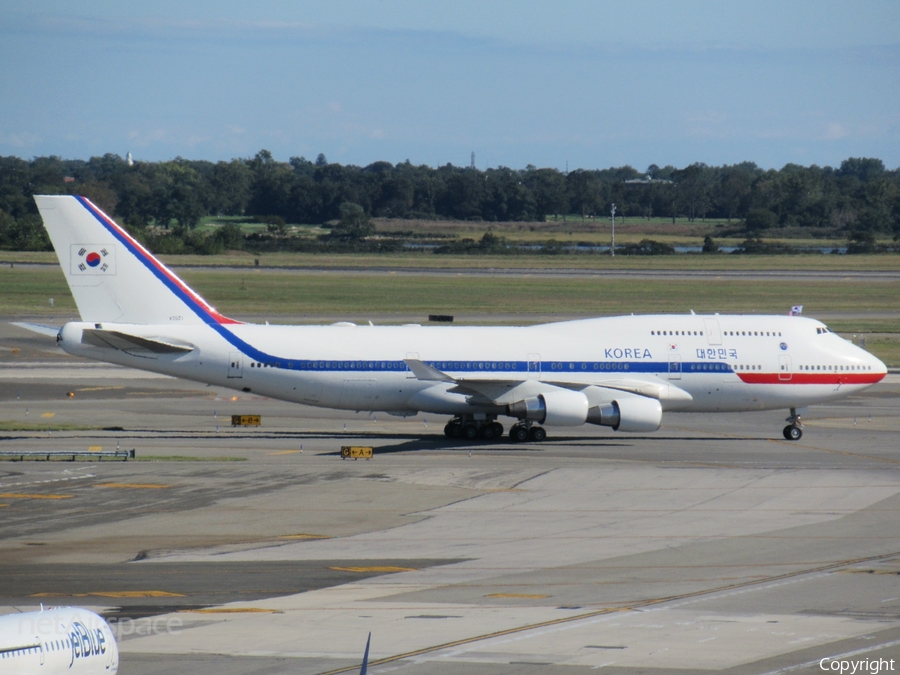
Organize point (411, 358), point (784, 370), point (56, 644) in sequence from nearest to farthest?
point (56, 644) < point (411, 358) < point (784, 370)

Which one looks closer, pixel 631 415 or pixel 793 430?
pixel 631 415

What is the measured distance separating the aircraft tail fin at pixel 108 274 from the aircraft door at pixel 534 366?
12.1m

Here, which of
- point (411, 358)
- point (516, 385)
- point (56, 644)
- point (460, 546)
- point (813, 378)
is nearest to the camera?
point (56, 644)

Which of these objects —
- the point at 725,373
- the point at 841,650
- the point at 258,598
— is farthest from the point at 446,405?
the point at 841,650

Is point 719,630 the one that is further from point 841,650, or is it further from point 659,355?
point 659,355

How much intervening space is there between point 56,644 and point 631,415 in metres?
31.4

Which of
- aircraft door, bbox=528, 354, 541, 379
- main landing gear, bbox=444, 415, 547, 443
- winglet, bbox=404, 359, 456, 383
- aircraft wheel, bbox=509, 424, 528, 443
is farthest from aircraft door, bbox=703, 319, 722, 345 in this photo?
winglet, bbox=404, 359, 456, 383

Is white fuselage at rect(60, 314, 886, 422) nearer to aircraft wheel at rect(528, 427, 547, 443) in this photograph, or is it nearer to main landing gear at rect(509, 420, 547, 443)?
main landing gear at rect(509, 420, 547, 443)

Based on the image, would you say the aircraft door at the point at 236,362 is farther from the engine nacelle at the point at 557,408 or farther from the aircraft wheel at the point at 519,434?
the aircraft wheel at the point at 519,434

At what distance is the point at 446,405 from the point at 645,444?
25.0 feet

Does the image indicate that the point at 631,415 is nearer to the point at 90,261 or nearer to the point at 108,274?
the point at 108,274

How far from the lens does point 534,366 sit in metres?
42.8

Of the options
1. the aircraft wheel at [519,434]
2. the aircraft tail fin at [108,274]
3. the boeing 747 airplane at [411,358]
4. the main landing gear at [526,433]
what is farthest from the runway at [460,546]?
the aircraft tail fin at [108,274]

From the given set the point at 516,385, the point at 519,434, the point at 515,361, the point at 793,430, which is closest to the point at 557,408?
the point at 516,385
